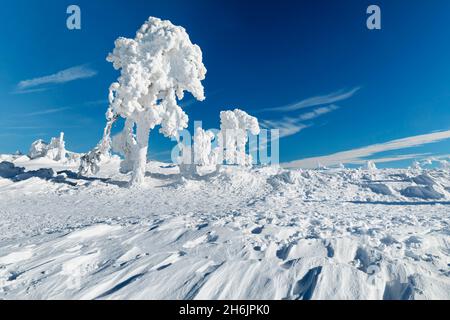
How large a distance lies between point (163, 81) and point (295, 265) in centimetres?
1673

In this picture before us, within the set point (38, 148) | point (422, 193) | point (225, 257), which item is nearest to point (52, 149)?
point (38, 148)

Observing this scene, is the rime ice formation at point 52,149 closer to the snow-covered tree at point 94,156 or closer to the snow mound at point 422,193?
the snow-covered tree at point 94,156

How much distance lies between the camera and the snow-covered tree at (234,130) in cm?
3725

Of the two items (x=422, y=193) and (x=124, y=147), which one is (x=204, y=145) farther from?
(x=422, y=193)

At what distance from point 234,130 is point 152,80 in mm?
19147

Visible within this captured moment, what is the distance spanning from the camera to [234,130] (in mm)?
37531

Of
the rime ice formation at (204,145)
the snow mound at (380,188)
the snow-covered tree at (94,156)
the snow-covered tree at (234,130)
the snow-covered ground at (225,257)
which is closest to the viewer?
the snow-covered ground at (225,257)

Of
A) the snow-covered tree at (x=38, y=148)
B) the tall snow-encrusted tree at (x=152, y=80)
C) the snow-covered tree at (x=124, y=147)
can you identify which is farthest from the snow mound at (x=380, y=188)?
the snow-covered tree at (x=38, y=148)

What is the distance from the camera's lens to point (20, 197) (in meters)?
16.1

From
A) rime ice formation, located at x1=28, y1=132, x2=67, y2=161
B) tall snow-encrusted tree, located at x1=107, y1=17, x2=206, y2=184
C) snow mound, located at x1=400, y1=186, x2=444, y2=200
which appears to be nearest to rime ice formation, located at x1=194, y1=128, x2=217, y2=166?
tall snow-encrusted tree, located at x1=107, y1=17, x2=206, y2=184

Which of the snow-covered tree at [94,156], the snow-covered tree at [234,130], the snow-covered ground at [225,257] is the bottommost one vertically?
the snow-covered ground at [225,257]

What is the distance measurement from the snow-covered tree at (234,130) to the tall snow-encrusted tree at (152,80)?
55.2 ft
